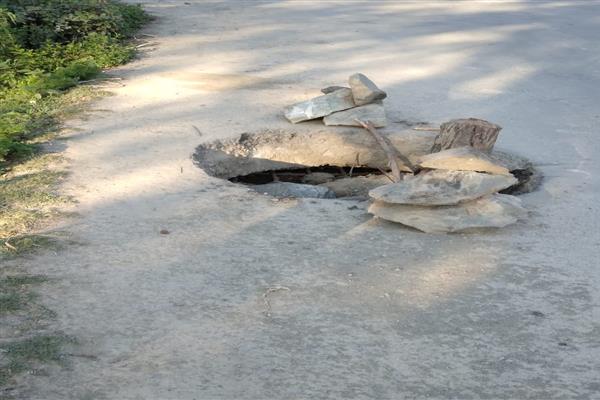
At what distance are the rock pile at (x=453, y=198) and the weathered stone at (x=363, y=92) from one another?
178 centimetres

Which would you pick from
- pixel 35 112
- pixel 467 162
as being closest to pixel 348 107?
pixel 467 162

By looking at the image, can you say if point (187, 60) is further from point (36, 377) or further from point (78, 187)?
point (36, 377)

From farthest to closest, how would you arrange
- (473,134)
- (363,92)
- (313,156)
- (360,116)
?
1. (363,92)
2. (360,116)
3. (313,156)
4. (473,134)

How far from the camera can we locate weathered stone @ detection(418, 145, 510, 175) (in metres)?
5.54

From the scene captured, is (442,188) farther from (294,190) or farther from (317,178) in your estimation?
(317,178)

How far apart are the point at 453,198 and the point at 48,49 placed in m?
5.50

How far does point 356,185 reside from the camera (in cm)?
668

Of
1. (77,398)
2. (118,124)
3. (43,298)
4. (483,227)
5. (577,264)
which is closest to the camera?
(77,398)

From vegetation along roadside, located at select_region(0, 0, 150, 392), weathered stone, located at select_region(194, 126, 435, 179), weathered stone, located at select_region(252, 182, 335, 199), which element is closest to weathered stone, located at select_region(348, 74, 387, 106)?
weathered stone, located at select_region(194, 126, 435, 179)

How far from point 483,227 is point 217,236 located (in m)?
1.49

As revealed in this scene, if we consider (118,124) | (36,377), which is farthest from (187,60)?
(36,377)

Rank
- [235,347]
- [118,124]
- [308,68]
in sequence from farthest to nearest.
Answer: [308,68], [118,124], [235,347]

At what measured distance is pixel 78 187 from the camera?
18.7 ft

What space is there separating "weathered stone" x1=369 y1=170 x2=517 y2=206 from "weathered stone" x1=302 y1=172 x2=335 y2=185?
1.52 meters
